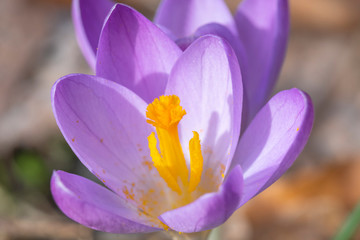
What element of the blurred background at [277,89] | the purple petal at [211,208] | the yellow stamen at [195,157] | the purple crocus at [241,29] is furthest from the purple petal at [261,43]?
the blurred background at [277,89]

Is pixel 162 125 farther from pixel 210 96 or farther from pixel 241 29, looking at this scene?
pixel 241 29

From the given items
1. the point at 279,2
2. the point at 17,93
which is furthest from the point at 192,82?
the point at 17,93

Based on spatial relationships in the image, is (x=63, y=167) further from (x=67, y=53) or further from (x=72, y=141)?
(x=72, y=141)

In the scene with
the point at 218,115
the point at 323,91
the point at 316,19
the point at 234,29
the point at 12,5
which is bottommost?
the point at 323,91

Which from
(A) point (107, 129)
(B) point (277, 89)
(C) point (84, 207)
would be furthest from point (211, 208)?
(B) point (277, 89)

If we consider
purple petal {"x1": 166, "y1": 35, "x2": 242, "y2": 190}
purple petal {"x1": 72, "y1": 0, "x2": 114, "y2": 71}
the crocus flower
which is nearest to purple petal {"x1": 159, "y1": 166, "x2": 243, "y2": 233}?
the crocus flower

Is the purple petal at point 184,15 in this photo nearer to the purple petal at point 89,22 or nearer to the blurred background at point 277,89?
the purple petal at point 89,22

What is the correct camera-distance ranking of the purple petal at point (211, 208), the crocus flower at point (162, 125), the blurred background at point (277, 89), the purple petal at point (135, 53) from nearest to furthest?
the purple petal at point (211, 208) < the crocus flower at point (162, 125) < the purple petal at point (135, 53) < the blurred background at point (277, 89)
